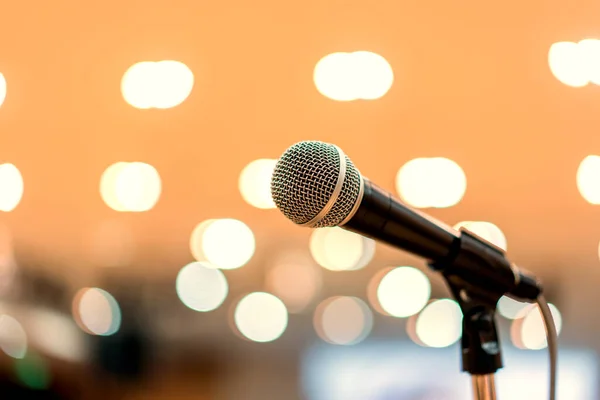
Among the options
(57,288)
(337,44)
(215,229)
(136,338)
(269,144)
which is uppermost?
(337,44)

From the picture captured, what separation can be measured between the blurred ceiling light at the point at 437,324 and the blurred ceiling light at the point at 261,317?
1082 mm

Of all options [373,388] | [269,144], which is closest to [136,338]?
[373,388]

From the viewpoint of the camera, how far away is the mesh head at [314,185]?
590mm

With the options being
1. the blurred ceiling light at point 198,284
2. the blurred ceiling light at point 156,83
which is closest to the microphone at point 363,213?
the blurred ceiling light at point 156,83

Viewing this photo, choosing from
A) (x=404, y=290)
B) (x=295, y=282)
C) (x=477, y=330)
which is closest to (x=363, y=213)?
(x=477, y=330)

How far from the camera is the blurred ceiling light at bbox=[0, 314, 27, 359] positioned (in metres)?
3.41

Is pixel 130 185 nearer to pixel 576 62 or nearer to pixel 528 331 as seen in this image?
pixel 576 62

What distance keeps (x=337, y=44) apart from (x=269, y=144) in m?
0.73

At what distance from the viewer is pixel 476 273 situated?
2.31ft

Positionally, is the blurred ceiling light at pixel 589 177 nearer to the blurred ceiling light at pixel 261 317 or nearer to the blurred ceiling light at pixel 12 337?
the blurred ceiling light at pixel 261 317

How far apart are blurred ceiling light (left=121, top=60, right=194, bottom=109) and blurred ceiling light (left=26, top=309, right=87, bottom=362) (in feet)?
5.41

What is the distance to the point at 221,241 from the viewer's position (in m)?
3.95

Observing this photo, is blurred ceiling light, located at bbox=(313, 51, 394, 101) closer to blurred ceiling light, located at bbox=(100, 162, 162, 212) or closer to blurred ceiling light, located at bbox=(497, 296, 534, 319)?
blurred ceiling light, located at bbox=(100, 162, 162, 212)

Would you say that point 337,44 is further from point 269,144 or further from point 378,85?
point 269,144
